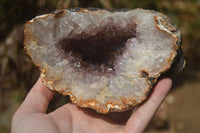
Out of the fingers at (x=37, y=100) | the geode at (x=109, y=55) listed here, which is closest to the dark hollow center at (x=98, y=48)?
the geode at (x=109, y=55)

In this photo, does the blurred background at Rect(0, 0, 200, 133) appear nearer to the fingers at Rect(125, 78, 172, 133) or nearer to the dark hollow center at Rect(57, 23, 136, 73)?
the dark hollow center at Rect(57, 23, 136, 73)

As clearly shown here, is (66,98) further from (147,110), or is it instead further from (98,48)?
(147,110)

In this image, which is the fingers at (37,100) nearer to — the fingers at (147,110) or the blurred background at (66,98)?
the fingers at (147,110)

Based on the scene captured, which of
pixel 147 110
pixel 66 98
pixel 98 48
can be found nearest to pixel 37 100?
pixel 98 48

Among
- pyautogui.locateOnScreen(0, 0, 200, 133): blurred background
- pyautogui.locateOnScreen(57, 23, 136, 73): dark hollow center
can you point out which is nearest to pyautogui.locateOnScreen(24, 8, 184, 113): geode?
pyautogui.locateOnScreen(57, 23, 136, 73): dark hollow center

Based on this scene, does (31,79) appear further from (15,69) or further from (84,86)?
(84,86)
